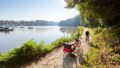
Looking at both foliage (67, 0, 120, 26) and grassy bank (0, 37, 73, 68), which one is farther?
foliage (67, 0, 120, 26)

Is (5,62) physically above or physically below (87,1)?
below

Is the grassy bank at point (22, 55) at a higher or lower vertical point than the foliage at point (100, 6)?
lower

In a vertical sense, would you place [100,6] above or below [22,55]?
above

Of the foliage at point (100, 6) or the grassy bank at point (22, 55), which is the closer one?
the grassy bank at point (22, 55)

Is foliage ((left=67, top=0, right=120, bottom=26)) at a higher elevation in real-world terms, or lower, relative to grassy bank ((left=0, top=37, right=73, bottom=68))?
higher

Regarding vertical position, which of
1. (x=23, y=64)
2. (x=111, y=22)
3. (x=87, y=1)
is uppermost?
(x=87, y=1)

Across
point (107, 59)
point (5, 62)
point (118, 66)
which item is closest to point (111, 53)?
point (107, 59)

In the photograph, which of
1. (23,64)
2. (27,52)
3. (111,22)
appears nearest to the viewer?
(23,64)

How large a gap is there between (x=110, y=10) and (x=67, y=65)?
14.2m

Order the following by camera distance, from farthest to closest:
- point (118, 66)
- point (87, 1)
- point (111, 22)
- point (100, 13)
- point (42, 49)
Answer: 1. point (111, 22)
2. point (100, 13)
3. point (87, 1)
4. point (42, 49)
5. point (118, 66)

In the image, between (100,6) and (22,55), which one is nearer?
(22,55)

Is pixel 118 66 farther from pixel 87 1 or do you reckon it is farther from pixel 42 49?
pixel 87 1

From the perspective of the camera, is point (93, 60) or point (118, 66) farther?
point (93, 60)

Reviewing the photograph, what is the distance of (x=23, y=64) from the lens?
16.1 m
